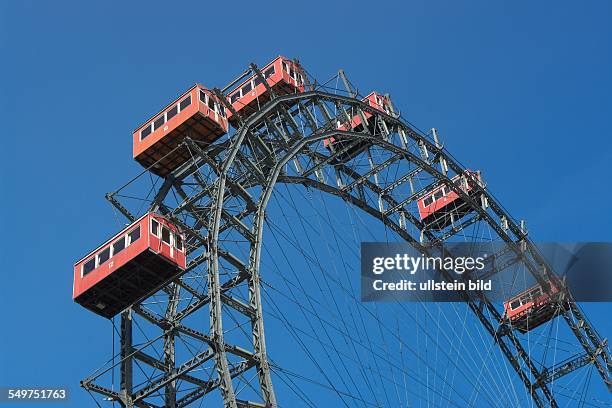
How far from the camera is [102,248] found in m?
45.0

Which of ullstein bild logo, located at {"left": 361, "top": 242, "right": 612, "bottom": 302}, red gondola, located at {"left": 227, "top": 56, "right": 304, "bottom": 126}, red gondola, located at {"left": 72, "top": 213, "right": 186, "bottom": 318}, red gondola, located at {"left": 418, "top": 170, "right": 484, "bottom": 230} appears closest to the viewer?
red gondola, located at {"left": 72, "top": 213, "right": 186, "bottom": 318}

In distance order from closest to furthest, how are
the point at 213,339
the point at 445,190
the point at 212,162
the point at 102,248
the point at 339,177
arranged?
the point at 213,339
the point at 102,248
the point at 212,162
the point at 339,177
the point at 445,190

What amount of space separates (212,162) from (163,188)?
9.19ft

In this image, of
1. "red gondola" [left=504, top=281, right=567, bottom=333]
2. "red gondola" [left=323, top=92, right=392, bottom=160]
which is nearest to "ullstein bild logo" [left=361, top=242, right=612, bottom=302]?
"red gondola" [left=504, top=281, right=567, bottom=333]

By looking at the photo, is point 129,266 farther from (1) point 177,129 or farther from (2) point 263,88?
(2) point 263,88

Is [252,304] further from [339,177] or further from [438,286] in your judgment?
[438,286]

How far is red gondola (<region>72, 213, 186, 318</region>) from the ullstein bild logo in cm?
1465

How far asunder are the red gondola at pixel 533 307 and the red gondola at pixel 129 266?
102ft

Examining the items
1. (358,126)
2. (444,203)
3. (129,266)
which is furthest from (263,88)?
(444,203)

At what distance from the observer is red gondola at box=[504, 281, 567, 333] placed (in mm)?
70000

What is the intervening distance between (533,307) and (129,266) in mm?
33816

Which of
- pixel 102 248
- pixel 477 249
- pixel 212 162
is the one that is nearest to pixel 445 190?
pixel 477 249

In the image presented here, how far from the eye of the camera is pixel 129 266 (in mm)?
44312

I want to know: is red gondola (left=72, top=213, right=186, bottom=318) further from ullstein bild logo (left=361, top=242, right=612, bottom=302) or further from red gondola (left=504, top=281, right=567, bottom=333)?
red gondola (left=504, top=281, right=567, bottom=333)
